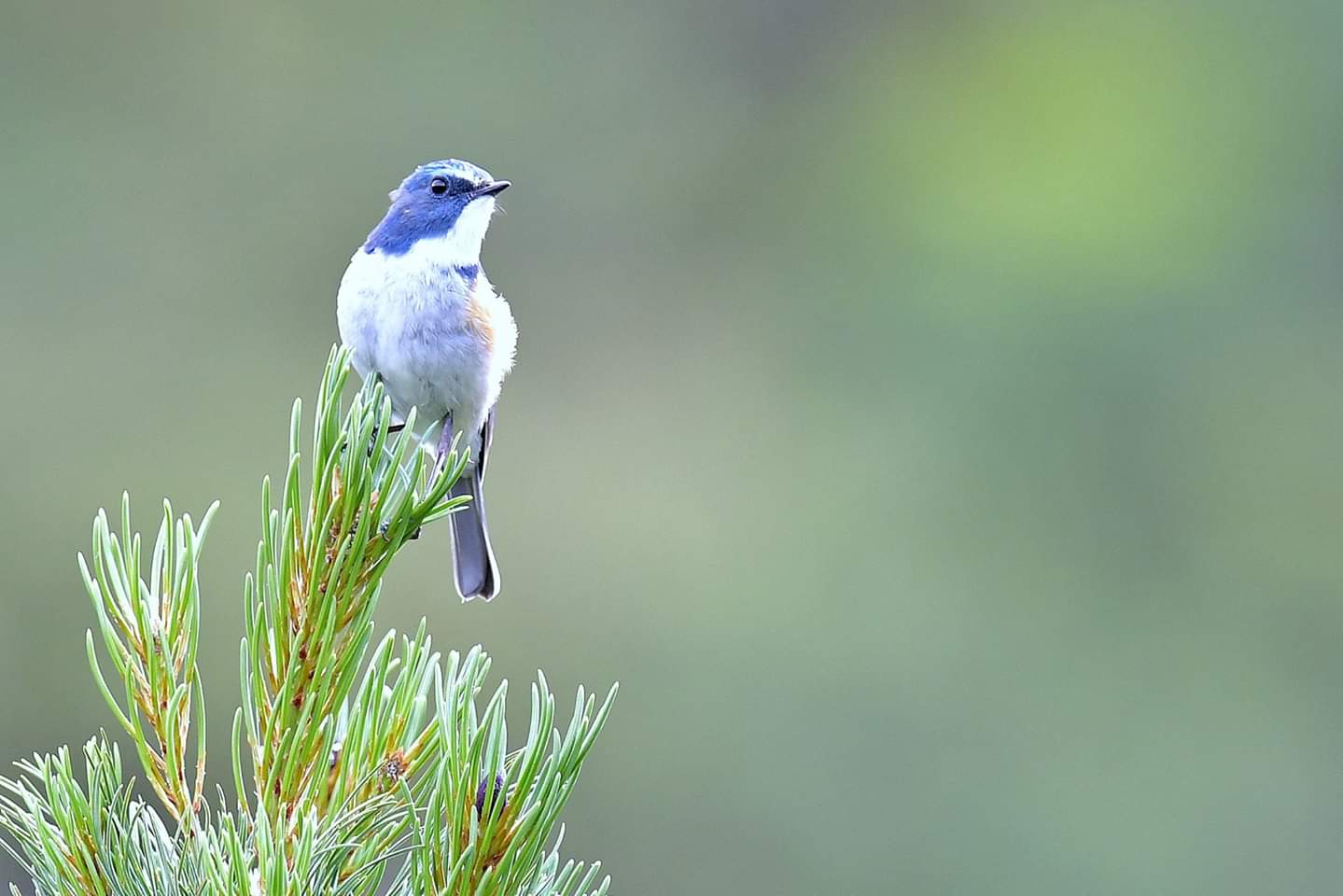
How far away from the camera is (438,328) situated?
2.73 m

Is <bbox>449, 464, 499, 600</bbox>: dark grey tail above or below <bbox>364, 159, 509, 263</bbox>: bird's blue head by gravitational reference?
below

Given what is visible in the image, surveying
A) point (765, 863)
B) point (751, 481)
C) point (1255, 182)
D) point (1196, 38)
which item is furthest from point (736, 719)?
point (1196, 38)

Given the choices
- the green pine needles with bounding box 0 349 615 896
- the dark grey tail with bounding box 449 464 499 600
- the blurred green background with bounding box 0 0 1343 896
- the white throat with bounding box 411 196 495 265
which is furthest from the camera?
the blurred green background with bounding box 0 0 1343 896

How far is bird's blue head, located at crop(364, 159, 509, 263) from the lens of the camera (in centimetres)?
290

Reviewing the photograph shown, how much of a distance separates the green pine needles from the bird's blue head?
4.90 feet

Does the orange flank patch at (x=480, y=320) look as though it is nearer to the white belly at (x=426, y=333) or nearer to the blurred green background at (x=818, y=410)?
the white belly at (x=426, y=333)

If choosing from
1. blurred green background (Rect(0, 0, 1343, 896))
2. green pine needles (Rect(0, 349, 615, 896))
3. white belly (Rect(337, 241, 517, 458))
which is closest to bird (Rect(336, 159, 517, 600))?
white belly (Rect(337, 241, 517, 458))

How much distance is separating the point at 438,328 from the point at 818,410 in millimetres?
8006

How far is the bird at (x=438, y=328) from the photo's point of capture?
2697 mm

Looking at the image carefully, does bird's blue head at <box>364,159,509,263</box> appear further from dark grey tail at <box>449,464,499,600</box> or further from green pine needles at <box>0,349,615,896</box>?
green pine needles at <box>0,349,615,896</box>

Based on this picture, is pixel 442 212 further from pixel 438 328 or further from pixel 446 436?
pixel 446 436

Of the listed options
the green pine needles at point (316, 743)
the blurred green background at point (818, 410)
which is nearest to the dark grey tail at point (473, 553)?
the green pine needles at point (316, 743)

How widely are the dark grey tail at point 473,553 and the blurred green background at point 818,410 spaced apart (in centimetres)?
542

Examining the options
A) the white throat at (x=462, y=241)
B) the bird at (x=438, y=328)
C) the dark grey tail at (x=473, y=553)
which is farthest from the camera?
the white throat at (x=462, y=241)
